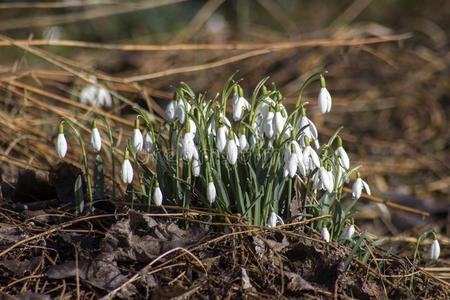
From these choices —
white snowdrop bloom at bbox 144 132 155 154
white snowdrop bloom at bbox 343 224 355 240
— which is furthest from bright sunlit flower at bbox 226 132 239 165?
white snowdrop bloom at bbox 343 224 355 240

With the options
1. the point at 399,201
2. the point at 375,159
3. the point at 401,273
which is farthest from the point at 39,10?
the point at 401,273

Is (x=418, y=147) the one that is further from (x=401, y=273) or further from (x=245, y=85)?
(x=401, y=273)

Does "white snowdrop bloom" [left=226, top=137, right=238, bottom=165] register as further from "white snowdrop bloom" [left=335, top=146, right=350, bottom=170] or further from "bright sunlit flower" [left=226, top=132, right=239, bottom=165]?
"white snowdrop bloom" [left=335, top=146, right=350, bottom=170]

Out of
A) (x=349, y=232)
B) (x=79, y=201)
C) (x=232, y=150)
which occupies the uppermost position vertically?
(x=232, y=150)

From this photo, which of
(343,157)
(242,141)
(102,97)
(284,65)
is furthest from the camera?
(284,65)

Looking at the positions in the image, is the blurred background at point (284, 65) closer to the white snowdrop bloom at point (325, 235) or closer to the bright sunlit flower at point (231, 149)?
the white snowdrop bloom at point (325, 235)

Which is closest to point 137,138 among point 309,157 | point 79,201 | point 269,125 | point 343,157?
point 79,201

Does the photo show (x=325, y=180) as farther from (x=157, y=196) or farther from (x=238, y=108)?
(x=157, y=196)
